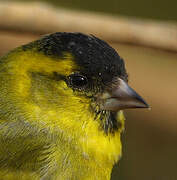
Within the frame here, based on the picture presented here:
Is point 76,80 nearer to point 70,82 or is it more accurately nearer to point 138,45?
point 70,82

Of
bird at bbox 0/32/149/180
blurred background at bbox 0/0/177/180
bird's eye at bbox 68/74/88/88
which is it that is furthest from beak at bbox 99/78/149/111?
blurred background at bbox 0/0/177/180

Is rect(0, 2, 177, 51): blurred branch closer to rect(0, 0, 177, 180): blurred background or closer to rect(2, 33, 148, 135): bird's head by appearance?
rect(0, 0, 177, 180): blurred background

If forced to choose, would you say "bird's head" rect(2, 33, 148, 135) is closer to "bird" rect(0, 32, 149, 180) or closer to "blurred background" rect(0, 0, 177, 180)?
"bird" rect(0, 32, 149, 180)

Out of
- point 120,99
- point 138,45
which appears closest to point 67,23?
point 138,45

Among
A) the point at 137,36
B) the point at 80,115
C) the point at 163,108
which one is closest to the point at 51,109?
the point at 80,115

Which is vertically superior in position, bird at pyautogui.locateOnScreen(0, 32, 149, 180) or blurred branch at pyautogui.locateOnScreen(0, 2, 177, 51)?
blurred branch at pyautogui.locateOnScreen(0, 2, 177, 51)

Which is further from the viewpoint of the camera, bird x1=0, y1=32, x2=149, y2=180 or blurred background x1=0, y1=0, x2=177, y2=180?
blurred background x1=0, y1=0, x2=177, y2=180

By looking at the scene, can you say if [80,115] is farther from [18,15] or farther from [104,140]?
[18,15]
